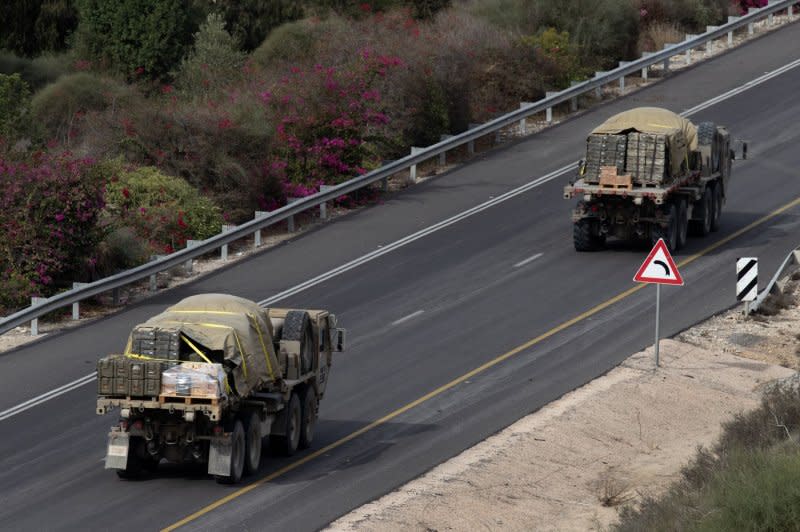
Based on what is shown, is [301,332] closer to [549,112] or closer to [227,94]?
[227,94]

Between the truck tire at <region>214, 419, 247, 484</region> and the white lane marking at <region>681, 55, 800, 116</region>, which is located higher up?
the truck tire at <region>214, 419, 247, 484</region>

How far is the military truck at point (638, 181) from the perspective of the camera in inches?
1182

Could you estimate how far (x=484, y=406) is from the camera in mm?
22359

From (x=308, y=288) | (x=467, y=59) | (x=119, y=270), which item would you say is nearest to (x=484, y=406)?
(x=308, y=288)

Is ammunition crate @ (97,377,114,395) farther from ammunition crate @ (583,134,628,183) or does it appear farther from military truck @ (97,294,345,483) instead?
ammunition crate @ (583,134,628,183)

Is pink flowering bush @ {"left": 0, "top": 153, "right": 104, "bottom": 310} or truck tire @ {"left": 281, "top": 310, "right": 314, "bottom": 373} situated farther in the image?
pink flowering bush @ {"left": 0, "top": 153, "right": 104, "bottom": 310}

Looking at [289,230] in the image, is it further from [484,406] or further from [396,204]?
[484,406]

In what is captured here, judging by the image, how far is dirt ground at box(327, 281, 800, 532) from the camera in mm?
17859

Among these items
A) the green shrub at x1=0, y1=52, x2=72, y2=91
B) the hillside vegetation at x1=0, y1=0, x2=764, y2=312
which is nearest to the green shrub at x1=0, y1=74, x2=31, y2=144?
the hillside vegetation at x1=0, y1=0, x2=764, y2=312

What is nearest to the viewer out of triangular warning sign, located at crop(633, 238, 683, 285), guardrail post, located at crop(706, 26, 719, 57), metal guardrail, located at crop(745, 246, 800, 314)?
triangular warning sign, located at crop(633, 238, 683, 285)

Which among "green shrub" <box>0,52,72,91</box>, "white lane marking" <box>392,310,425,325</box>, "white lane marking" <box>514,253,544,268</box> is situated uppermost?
"green shrub" <box>0,52,72,91</box>

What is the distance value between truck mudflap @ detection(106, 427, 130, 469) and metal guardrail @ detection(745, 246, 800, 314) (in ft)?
44.4

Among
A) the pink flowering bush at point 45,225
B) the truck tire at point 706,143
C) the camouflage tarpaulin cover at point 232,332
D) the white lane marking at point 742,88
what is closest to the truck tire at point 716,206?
the truck tire at point 706,143

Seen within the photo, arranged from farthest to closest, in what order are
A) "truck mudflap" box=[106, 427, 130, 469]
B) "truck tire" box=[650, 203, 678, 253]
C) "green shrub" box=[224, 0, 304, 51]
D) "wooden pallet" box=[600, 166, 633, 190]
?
"green shrub" box=[224, 0, 304, 51] → "truck tire" box=[650, 203, 678, 253] → "wooden pallet" box=[600, 166, 633, 190] → "truck mudflap" box=[106, 427, 130, 469]
